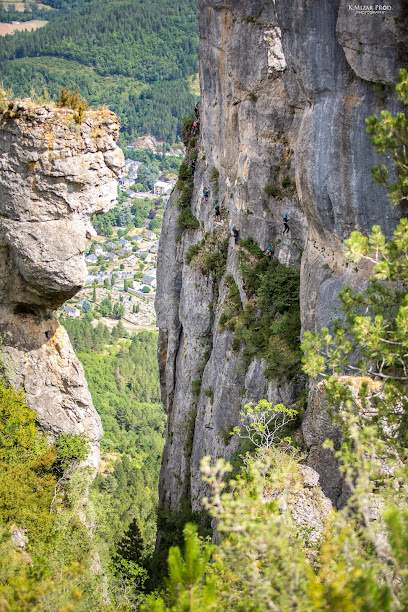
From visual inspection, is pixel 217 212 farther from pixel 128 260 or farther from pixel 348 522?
pixel 128 260

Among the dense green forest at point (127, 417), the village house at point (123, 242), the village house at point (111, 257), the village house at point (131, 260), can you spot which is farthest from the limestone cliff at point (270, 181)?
the village house at point (123, 242)

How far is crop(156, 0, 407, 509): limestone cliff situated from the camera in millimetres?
14766

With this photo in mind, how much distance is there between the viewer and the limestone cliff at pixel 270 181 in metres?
14.8

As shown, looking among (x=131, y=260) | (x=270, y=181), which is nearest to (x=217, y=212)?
(x=270, y=181)

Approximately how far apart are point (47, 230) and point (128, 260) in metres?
131

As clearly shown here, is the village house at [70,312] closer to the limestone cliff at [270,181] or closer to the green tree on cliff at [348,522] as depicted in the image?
the limestone cliff at [270,181]

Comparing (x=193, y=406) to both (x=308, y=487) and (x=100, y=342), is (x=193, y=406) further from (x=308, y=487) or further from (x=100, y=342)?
(x=100, y=342)

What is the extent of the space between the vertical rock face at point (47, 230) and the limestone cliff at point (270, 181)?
516 cm

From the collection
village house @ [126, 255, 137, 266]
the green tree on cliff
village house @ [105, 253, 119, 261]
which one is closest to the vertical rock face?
the green tree on cliff

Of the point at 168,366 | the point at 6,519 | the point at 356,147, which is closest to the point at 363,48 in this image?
the point at 356,147

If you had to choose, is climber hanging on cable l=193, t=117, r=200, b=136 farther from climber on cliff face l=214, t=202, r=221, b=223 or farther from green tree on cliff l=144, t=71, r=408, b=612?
green tree on cliff l=144, t=71, r=408, b=612

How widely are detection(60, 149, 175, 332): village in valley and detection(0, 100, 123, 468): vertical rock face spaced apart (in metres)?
72.0

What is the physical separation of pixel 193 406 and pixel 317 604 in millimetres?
22102

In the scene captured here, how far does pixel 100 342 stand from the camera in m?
97.1
